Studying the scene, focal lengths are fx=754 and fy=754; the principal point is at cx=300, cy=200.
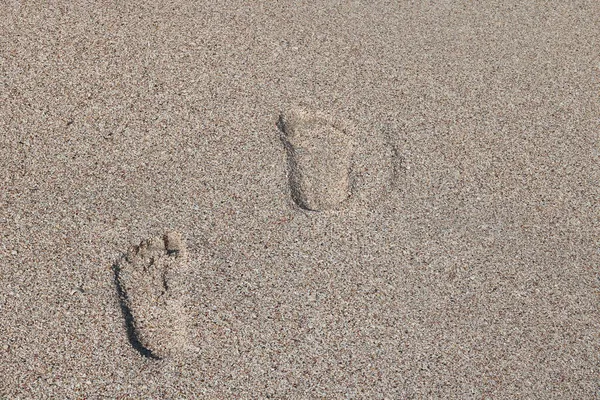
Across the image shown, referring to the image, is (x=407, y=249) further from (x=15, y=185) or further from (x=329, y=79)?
(x=15, y=185)

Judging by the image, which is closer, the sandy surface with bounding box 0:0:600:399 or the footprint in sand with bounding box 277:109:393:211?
the sandy surface with bounding box 0:0:600:399

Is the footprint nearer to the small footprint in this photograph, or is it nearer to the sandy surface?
the sandy surface

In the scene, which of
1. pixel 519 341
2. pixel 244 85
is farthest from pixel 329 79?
pixel 519 341

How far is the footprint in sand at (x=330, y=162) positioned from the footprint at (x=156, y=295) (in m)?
0.40

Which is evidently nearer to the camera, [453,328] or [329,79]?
[453,328]

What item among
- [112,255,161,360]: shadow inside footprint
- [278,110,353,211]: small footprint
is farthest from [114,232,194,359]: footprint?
[278,110,353,211]: small footprint

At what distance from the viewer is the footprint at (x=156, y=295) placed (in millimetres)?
1795

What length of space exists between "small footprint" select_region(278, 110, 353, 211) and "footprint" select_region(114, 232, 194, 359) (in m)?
0.39

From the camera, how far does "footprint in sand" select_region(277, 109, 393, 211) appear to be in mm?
2131

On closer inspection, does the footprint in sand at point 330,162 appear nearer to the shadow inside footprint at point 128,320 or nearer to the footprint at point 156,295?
the footprint at point 156,295

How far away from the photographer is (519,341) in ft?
6.23

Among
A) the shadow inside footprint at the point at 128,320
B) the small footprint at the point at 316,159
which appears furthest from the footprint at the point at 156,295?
the small footprint at the point at 316,159

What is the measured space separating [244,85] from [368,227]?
26.0 inches

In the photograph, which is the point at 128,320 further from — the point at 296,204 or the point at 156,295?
→ the point at 296,204
